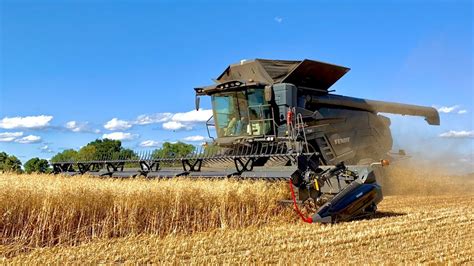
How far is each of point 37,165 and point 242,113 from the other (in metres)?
4.80

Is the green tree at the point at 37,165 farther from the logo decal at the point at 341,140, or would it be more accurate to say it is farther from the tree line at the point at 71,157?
the logo decal at the point at 341,140

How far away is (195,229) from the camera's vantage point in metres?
5.42

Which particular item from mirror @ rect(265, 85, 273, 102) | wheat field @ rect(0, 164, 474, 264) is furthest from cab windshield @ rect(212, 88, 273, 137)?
wheat field @ rect(0, 164, 474, 264)

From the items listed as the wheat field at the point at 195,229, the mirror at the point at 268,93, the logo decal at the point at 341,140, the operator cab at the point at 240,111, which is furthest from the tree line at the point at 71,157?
the logo decal at the point at 341,140

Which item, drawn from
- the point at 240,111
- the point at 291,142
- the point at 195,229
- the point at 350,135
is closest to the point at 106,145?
the point at 240,111

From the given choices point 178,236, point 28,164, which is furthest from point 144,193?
point 28,164

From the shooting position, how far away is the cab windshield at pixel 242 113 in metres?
8.51

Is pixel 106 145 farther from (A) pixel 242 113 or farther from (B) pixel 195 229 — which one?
(B) pixel 195 229

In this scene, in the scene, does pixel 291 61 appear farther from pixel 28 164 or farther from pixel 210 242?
pixel 28 164

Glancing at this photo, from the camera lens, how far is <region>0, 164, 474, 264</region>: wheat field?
403 cm

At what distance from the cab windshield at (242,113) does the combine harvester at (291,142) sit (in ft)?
0.06

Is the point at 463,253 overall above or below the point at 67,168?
below

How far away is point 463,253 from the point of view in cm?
408

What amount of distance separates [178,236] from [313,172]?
79.9 inches
